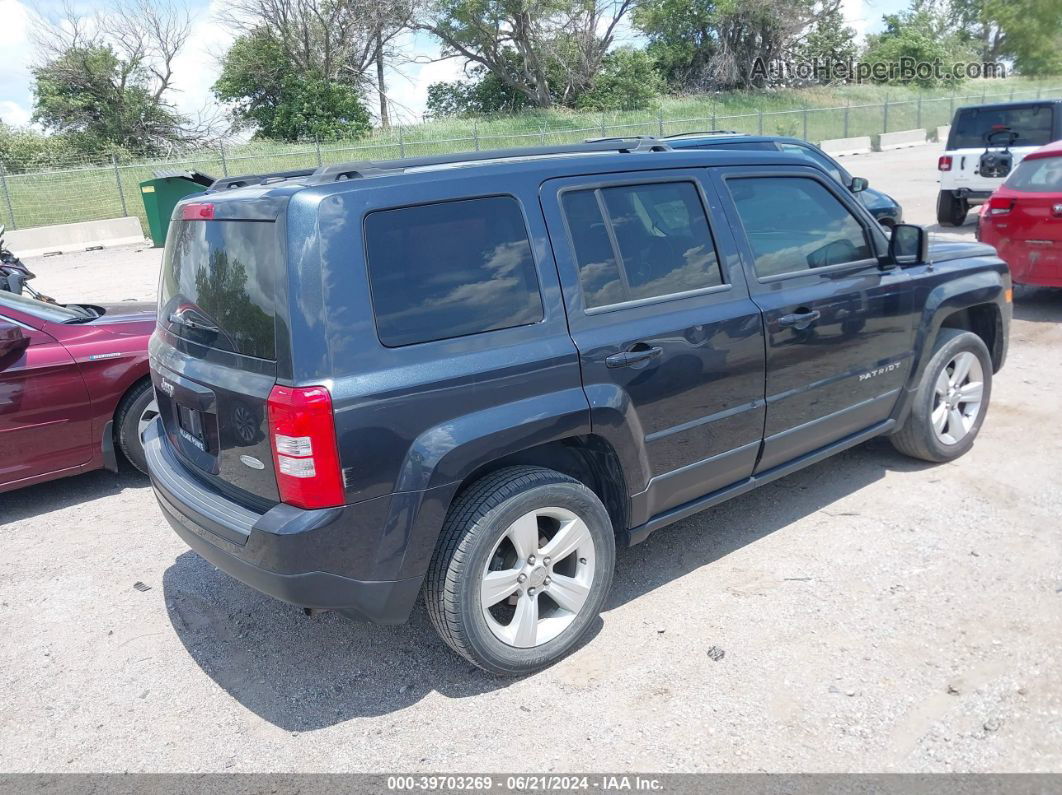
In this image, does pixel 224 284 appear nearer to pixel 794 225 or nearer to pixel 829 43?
pixel 794 225

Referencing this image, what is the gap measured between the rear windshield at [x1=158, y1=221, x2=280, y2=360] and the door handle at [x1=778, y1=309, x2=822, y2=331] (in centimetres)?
222

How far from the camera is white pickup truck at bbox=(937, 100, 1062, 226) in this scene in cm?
1190

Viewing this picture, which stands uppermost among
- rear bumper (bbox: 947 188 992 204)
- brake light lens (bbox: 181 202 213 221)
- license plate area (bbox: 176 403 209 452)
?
brake light lens (bbox: 181 202 213 221)

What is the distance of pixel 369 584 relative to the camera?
114 inches

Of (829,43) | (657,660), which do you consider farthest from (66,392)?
(829,43)

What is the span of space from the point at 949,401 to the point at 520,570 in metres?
3.07

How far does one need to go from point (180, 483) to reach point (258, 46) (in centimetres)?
3669

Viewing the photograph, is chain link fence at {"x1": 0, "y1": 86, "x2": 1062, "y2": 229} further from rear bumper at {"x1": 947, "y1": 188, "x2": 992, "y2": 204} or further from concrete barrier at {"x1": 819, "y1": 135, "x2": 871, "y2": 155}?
rear bumper at {"x1": 947, "y1": 188, "x2": 992, "y2": 204}

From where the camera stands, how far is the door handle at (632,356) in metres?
3.26

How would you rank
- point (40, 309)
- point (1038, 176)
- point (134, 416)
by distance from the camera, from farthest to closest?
point (1038, 176) → point (40, 309) → point (134, 416)

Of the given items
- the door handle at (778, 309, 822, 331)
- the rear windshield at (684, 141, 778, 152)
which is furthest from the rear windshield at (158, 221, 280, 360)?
the rear windshield at (684, 141, 778, 152)

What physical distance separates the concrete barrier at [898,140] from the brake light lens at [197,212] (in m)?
35.0

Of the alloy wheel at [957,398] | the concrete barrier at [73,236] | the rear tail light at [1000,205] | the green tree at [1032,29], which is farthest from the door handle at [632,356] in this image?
the green tree at [1032,29]

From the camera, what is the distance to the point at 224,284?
3.11 m
